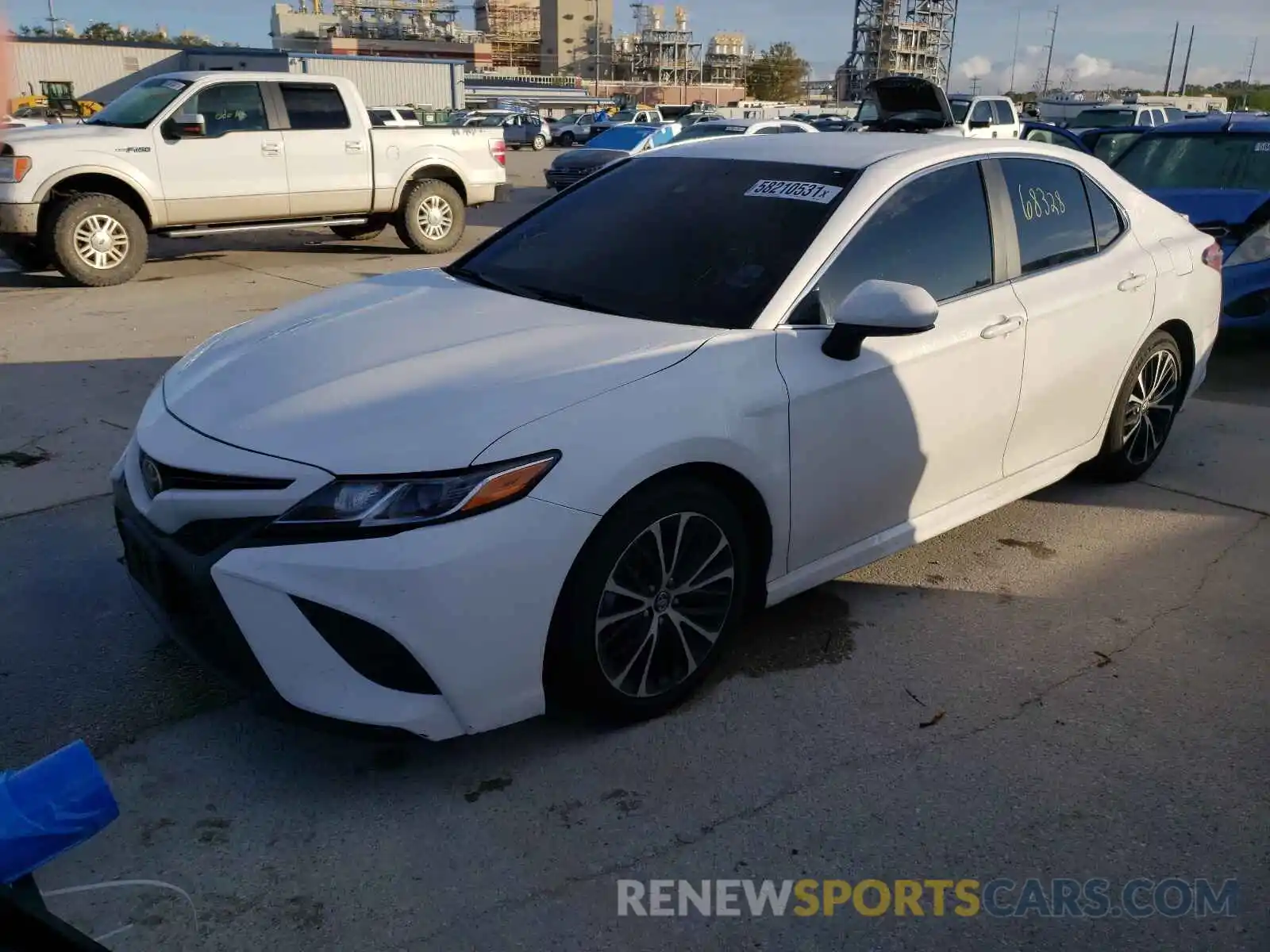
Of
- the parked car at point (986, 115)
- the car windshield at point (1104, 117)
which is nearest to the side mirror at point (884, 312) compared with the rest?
the parked car at point (986, 115)

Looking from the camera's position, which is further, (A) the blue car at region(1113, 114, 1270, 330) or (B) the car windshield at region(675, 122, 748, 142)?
(B) the car windshield at region(675, 122, 748, 142)

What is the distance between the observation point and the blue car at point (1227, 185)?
757 centimetres

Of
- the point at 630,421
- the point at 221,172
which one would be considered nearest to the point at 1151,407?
the point at 630,421

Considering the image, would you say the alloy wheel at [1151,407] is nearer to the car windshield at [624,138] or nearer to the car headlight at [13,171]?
the car headlight at [13,171]

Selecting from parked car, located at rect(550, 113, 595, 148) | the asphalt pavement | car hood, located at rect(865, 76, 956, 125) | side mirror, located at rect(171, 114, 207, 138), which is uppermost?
car hood, located at rect(865, 76, 956, 125)

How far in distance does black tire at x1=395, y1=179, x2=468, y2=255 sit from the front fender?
9432 mm

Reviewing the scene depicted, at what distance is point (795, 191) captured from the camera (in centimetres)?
370

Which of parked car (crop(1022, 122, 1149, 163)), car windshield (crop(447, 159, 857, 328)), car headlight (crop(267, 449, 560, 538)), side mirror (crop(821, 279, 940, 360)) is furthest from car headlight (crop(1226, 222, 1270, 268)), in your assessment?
car headlight (crop(267, 449, 560, 538))

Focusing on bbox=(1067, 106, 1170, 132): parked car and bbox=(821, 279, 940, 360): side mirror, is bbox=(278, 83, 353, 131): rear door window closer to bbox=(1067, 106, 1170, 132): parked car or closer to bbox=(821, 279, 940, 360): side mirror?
bbox=(821, 279, 940, 360): side mirror

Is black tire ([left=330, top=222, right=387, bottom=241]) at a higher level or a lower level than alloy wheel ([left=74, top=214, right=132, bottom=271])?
lower

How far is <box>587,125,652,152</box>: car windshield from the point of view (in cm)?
2230

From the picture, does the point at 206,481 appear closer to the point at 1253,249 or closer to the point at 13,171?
the point at 1253,249

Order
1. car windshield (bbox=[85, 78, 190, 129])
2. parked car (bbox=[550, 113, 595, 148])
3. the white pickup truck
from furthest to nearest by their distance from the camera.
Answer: parked car (bbox=[550, 113, 595, 148]), car windshield (bbox=[85, 78, 190, 129]), the white pickup truck

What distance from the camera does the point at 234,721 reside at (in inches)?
123
